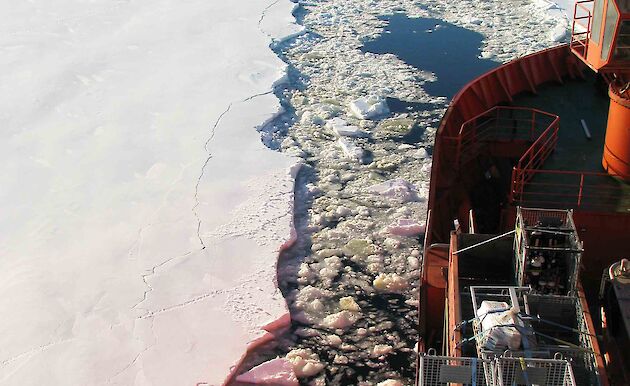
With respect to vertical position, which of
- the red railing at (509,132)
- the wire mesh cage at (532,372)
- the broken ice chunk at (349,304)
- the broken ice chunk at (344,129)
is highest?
the wire mesh cage at (532,372)

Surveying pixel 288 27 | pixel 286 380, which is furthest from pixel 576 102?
pixel 288 27

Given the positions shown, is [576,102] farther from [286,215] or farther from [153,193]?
[153,193]

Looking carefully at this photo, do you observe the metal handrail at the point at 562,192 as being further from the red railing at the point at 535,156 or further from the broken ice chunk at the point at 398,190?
the broken ice chunk at the point at 398,190

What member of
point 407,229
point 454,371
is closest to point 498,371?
point 454,371

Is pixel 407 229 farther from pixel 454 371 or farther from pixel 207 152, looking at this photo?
pixel 454 371

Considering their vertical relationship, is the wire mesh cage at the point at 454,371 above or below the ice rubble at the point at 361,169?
above

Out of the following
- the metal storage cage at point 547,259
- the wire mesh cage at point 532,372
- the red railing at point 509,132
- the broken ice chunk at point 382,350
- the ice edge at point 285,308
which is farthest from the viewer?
the red railing at point 509,132

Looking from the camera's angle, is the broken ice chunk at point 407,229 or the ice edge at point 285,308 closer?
the ice edge at point 285,308

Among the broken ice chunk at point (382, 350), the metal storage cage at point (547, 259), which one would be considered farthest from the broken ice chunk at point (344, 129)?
the metal storage cage at point (547, 259)
